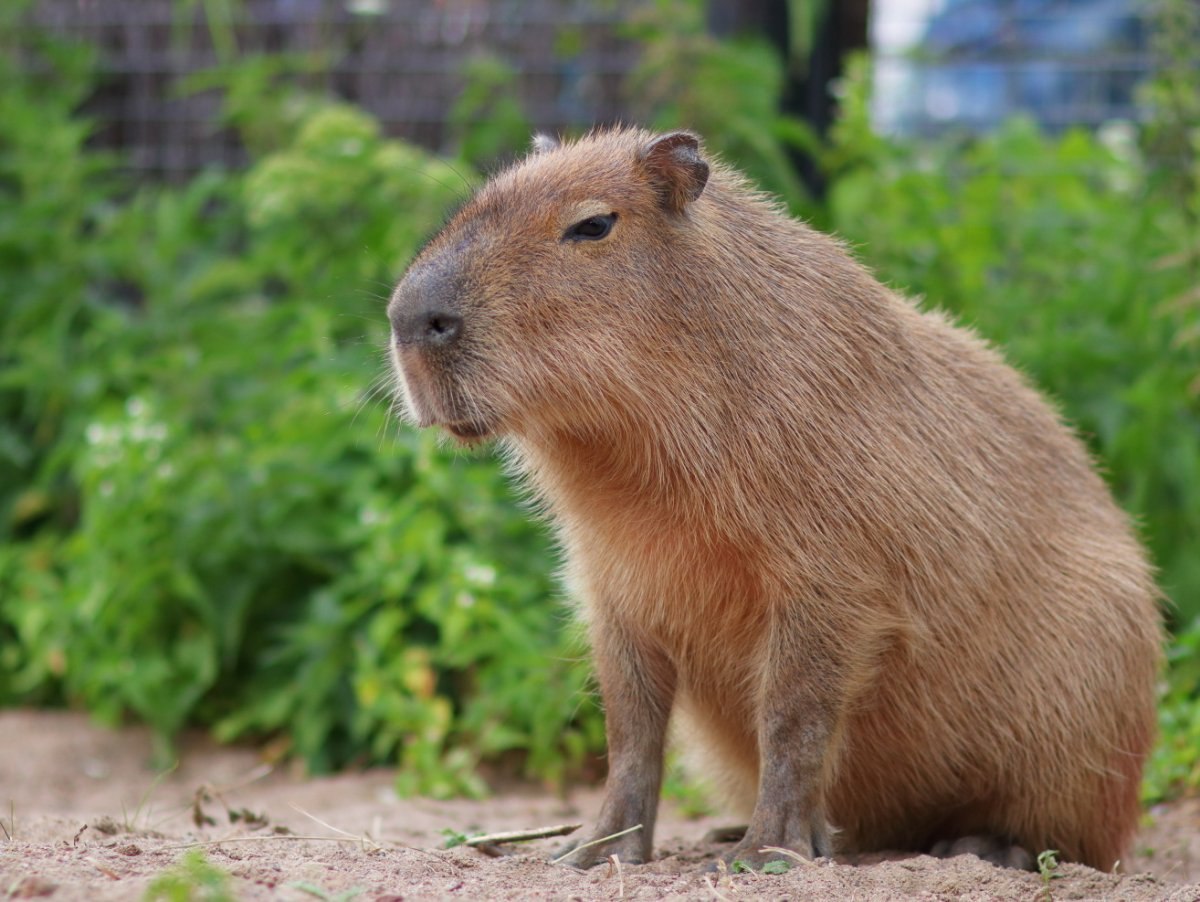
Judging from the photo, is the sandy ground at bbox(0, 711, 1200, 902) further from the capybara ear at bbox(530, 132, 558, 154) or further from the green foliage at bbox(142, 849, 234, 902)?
the capybara ear at bbox(530, 132, 558, 154)

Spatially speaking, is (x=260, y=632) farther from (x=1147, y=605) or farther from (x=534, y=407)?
(x=1147, y=605)

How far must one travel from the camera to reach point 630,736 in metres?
3.53

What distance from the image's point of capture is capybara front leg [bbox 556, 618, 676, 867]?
11.3ft

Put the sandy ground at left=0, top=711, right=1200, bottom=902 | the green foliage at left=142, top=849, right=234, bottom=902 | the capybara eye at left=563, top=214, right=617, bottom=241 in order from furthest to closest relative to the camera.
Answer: the capybara eye at left=563, top=214, right=617, bottom=241, the sandy ground at left=0, top=711, right=1200, bottom=902, the green foliage at left=142, top=849, right=234, bottom=902

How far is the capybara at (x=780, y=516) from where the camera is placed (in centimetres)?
322

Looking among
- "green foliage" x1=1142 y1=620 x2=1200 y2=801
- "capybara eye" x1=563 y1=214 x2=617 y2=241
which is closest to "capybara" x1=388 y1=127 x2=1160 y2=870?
"capybara eye" x1=563 y1=214 x2=617 y2=241

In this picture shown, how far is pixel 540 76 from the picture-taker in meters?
7.97

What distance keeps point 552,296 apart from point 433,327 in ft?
0.87

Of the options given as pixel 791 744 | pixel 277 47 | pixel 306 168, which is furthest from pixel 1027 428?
pixel 277 47

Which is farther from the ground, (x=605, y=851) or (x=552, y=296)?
(x=552, y=296)

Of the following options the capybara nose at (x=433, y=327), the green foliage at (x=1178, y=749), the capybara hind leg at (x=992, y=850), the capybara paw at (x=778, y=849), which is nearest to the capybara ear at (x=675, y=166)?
the capybara nose at (x=433, y=327)

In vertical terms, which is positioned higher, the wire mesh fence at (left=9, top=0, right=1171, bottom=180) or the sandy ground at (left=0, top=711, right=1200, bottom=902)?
the wire mesh fence at (left=9, top=0, right=1171, bottom=180)

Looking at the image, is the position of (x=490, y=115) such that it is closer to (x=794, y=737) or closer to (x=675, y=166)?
(x=675, y=166)

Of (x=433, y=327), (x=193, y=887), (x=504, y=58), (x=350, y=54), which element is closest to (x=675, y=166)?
(x=433, y=327)
